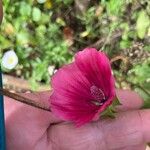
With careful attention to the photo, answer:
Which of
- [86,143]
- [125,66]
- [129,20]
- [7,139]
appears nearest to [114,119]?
[86,143]

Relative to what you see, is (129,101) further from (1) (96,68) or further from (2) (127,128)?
(1) (96,68)

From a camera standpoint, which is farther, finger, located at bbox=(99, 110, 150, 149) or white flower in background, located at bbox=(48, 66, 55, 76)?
white flower in background, located at bbox=(48, 66, 55, 76)

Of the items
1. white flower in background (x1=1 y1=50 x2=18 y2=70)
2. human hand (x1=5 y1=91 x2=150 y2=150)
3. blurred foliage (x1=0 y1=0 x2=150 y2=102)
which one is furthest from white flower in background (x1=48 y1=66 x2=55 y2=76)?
human hand (x1=5 y1=91 x2=150 y2=150)

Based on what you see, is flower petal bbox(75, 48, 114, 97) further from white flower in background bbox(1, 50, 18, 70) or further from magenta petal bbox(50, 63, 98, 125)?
white flower in background bbox(1, 50, 18, 70)

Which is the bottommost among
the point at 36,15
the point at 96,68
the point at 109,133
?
the point at 109,133

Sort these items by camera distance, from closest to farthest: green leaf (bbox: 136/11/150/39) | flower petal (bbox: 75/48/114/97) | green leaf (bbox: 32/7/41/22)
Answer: flower petal (bbox: 75/48/114/97), green leaf (bbox: 136/11/150/39), green leaf (bbox: 32/7/41/22)

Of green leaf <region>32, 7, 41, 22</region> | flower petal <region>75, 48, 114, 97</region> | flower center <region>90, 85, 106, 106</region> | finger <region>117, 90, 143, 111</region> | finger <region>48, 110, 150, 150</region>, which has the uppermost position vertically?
green leaf <region>32, 7, 41, 22</region>

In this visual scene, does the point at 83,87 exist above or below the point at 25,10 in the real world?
below

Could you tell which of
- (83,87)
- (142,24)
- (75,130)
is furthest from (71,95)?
(142,24)
